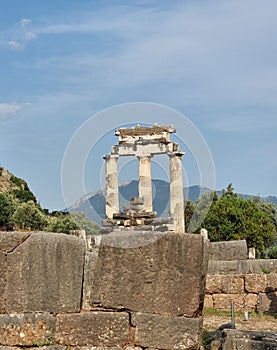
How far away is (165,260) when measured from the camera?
5949 mm

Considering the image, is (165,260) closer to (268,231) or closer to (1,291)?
(1,291)

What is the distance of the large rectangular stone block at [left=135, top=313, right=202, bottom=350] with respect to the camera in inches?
234

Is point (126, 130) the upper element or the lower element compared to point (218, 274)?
upper

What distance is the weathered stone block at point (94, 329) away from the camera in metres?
6.04

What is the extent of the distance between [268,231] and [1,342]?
43.5 m

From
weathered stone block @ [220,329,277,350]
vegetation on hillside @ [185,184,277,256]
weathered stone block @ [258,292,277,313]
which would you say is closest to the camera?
weathered stone block @ [220,329,277,350]

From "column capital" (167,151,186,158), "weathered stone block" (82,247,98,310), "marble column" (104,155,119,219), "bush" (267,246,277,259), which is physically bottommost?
"weathered stone block" (82,247,98,310)

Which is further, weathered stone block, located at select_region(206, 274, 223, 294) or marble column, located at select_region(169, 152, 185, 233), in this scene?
marble column, located at select_region(169, 152, 185, 233)

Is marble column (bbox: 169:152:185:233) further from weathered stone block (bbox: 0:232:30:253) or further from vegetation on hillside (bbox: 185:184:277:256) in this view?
weathered stone block (bbox: 0:232:30:253)

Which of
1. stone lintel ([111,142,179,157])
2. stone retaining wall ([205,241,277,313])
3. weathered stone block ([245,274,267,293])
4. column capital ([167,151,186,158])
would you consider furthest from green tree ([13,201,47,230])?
weathered stone block ([245,274,267,293])

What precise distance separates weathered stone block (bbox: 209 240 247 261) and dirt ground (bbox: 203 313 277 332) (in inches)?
83.3

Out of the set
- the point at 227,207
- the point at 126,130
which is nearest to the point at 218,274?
the point at 126,130

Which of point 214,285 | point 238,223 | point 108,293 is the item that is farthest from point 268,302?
point 238,223

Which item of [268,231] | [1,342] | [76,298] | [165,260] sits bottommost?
[1,342]
